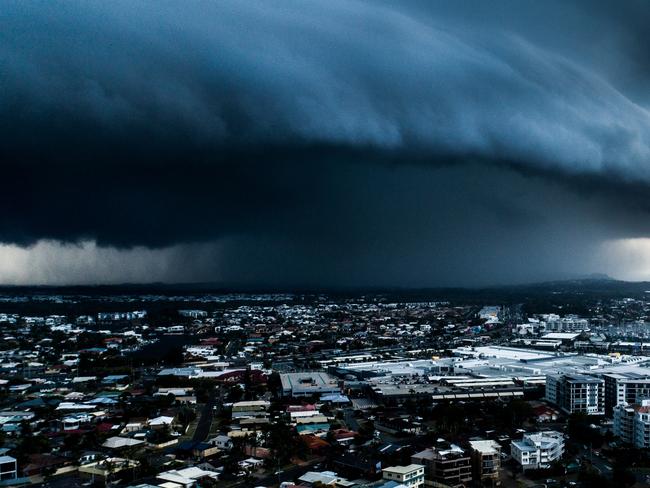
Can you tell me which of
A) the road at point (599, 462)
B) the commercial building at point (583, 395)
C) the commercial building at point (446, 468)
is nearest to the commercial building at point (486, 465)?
the commercial building at point (446, 468)

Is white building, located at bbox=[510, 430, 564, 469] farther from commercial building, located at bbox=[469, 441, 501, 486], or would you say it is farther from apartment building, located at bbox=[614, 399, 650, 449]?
apartment building, located at bbox=[614, 399, 650, 449]

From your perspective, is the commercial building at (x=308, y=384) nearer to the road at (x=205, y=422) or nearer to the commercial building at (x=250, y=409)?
the commercial building at (x=250, y=409)

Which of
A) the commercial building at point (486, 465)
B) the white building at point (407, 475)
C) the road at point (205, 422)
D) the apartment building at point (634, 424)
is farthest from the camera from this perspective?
the road at point (205, 422)

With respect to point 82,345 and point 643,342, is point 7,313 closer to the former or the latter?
point 82,345

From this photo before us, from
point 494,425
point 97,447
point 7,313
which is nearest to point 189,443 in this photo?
point 97,447

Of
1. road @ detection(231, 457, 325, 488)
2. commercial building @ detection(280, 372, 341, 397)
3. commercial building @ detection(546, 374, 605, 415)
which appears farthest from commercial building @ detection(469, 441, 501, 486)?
commercial building @ detection(280, 372, 341, 397)

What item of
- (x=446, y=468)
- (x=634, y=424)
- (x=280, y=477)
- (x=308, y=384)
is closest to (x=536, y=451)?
(x=446, y=468)
